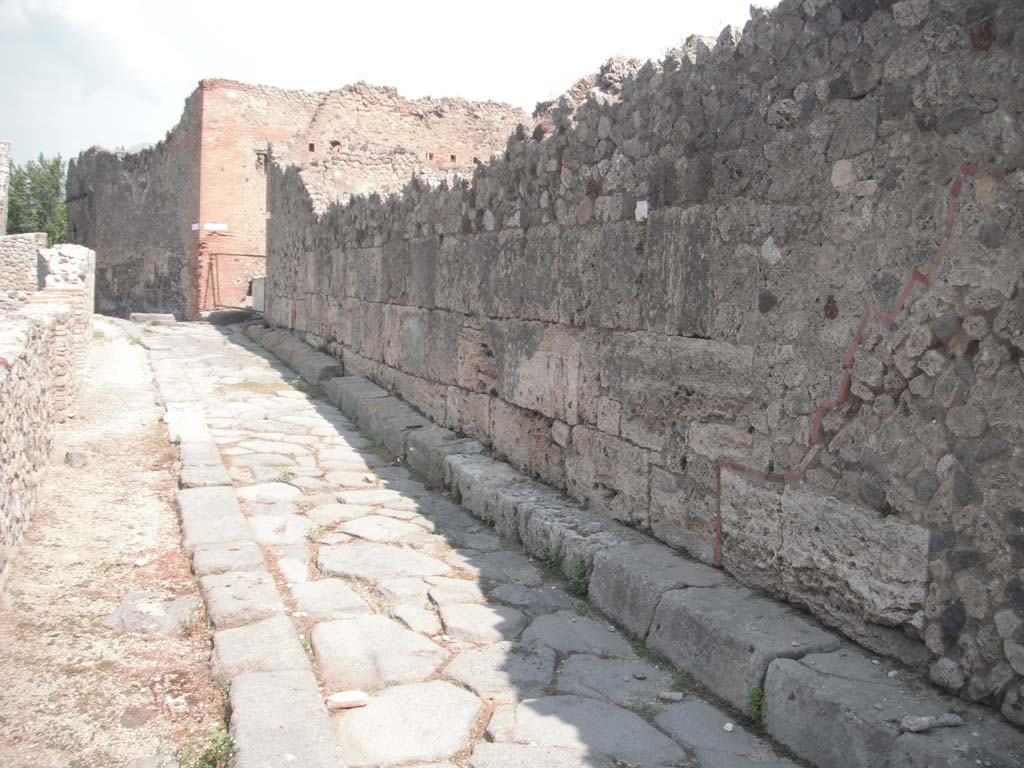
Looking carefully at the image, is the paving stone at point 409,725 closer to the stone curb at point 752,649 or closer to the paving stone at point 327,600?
the paving stone at point 327,600

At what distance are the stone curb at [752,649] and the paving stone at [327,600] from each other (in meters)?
1.00

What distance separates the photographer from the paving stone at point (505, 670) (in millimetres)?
3164

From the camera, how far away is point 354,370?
975 centimetres

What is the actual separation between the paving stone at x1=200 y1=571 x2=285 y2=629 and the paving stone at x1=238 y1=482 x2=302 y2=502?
58.9 inches

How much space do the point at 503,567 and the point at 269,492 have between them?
193 cm

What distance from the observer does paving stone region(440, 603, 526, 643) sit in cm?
364

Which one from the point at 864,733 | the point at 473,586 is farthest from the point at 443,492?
the point at 864,733

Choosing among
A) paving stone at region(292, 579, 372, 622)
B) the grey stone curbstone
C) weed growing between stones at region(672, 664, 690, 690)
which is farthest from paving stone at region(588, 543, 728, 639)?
the grey stone curbstone

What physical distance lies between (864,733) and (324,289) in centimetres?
944

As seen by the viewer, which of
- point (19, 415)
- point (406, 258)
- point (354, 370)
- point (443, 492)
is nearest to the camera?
point (19, 415)

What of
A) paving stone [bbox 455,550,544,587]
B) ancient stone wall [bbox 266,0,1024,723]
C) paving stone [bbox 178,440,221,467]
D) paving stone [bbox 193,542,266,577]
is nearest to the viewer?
ancient stone wall [bbox 266,0,1024,723]

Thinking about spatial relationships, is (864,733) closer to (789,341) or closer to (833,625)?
(833,625)

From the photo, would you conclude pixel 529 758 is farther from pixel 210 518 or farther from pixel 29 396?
pixel 29 396

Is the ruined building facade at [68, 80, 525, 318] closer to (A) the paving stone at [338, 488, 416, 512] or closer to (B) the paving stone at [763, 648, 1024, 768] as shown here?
(A) the paving stone at [338, 488, 416, 512]
